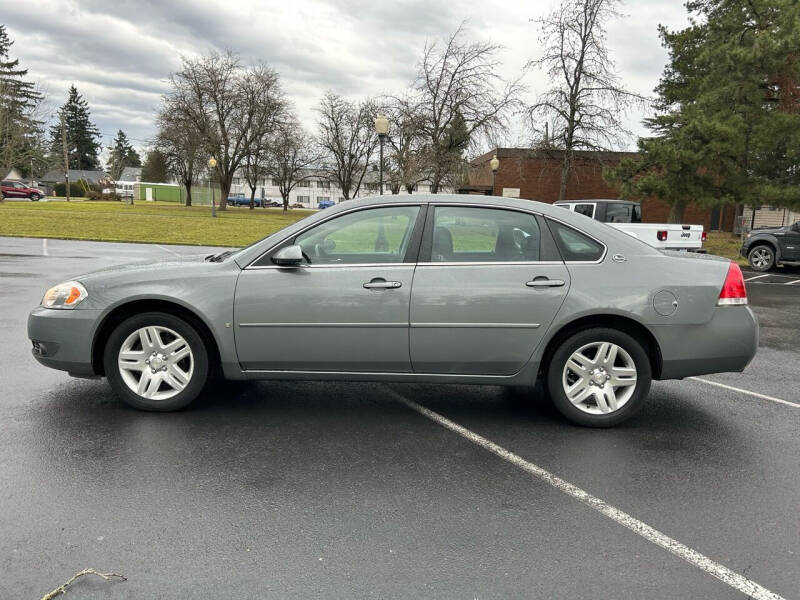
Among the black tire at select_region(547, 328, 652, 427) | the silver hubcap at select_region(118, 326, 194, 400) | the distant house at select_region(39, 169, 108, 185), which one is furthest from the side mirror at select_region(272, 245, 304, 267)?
the distant house at select_region(39, 169, 108, 185)

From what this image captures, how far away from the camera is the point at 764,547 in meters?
2.88

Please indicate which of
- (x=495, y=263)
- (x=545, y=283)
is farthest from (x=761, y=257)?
(x=495, y=263)

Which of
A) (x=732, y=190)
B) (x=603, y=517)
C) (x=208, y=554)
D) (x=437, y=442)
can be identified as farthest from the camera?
(x=732, y=190)

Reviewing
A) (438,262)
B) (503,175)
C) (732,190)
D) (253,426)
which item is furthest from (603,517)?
(503,175)

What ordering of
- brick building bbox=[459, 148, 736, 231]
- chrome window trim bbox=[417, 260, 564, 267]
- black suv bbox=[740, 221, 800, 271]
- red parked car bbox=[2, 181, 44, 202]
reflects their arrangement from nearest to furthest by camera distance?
chrome window trim bbox=[417, 260, 564, 267], black suv bbox=[740, 221, 800, 271], brick building bbox=[459, 148, 736, 231], red parked car bbox=[2, 181, 44, 202]

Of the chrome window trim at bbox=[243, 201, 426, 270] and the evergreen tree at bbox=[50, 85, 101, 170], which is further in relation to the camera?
the evergreen tree at bbox=[50, 85, 101, 170]

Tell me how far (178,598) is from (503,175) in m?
38.9

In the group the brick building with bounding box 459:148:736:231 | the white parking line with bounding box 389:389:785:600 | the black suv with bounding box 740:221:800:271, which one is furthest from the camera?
the brick building with bounding box 459:148:736:231

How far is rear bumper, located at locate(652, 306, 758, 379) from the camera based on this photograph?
4297 mm

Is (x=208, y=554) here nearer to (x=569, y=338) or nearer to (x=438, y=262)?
(x=438, y=262)

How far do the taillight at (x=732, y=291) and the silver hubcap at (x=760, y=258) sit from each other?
15.4 m

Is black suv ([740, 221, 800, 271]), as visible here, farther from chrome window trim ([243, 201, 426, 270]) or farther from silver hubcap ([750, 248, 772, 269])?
chrome window trim ([243, 201, 426, 270])

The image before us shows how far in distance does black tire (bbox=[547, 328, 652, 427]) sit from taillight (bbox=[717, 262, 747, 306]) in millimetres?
651

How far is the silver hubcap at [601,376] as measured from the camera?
4348mm
